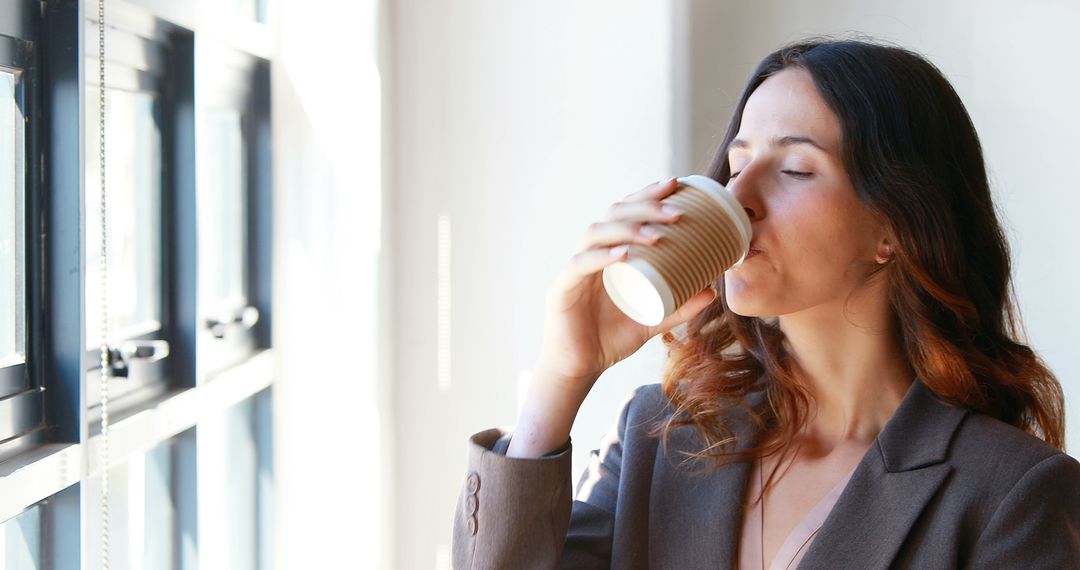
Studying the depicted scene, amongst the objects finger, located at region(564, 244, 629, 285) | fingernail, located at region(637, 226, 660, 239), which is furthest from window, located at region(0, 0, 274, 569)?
fingernail, located at region(637, 226, 660, 239)

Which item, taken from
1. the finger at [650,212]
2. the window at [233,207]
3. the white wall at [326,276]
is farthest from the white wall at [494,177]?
the finger at [650,212]

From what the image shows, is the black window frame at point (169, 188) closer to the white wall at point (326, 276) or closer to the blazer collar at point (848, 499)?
the white wall at point (326, 276)

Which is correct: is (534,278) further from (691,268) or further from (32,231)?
(691,268)

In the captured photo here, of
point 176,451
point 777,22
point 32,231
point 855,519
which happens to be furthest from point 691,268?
point 777,22

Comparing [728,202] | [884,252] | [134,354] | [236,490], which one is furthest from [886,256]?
[236,490]

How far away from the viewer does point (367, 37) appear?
6.54 feet

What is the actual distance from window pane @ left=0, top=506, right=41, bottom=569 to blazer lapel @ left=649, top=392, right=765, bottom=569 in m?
0.77

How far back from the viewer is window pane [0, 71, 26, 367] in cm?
116

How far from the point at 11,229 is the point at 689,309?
2.66 feet

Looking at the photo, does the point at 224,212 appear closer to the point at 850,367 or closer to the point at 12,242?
the point at 12,242

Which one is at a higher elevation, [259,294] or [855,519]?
[259,294]

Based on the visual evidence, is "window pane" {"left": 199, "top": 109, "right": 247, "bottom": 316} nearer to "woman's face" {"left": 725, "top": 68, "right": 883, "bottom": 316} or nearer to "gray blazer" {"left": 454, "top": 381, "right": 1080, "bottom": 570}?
"gray blazer" {"left": 454, "top": 381, "right": 1080, "bottom": 570}

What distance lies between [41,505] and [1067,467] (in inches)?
47.3

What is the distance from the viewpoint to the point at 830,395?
1.18 meters
